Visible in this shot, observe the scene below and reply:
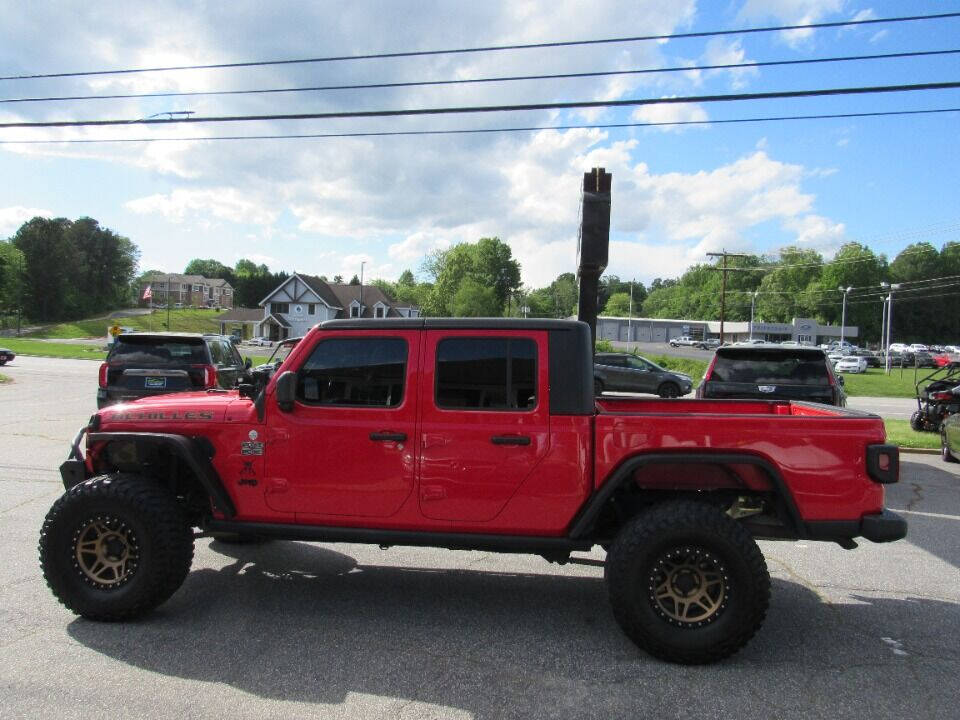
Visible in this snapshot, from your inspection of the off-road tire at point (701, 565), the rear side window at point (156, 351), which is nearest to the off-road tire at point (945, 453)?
A: the off-road tire at point (701, 565)

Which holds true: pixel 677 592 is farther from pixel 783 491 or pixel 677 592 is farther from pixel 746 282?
pixel 746 282

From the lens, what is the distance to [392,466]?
4.02 m

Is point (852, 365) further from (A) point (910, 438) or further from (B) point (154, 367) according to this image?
(B) point (154, 367)

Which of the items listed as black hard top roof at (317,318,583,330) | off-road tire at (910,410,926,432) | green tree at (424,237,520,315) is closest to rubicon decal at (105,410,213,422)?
black hard top roof at (317,318,583,330)

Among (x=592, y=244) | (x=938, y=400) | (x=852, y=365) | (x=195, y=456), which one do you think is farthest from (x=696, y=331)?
(x=195, y=456)

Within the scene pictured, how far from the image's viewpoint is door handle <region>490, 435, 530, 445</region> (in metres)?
3.91

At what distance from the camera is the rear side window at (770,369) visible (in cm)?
870

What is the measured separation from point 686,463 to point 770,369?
5670 millimetres

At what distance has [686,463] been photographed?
3857mm

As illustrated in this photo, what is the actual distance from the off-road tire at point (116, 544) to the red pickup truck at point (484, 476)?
1 centimetres

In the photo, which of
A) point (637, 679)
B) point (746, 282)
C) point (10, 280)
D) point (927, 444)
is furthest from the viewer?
point (746, 282)

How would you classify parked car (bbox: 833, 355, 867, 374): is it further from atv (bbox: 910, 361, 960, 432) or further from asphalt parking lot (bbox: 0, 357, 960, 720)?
asphalt parking lot (bbox: 0, 357, 960, 720)

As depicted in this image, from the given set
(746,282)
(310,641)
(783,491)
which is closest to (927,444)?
(783,491)

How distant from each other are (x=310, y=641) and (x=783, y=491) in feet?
9.20
